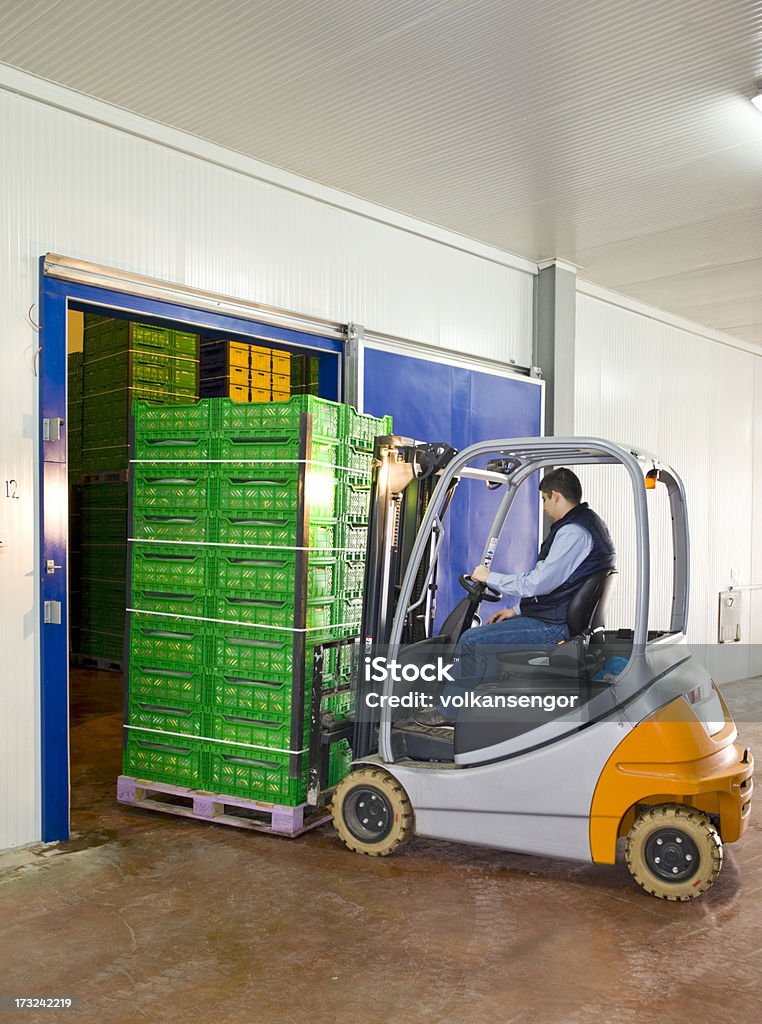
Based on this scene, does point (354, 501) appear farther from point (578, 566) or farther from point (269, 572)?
point (578, 566)

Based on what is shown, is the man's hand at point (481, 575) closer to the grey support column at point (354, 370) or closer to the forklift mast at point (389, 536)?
the forklift mast at point (389, 536)

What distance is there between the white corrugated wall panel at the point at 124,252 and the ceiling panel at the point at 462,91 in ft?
0.97

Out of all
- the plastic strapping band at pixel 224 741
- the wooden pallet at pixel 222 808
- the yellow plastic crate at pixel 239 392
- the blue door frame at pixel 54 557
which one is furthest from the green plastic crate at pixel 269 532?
the yellow plastic crate at pixel 239 392

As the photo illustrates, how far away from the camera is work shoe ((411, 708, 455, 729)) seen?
5832mm

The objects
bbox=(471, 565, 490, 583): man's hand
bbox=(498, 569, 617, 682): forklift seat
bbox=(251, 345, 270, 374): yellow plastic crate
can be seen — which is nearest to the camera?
bbox=(498, 569, 617, 682): forklift seat

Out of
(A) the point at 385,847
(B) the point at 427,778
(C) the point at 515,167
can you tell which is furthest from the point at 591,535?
(C) the point at 515,167

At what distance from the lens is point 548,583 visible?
5516 millimetres

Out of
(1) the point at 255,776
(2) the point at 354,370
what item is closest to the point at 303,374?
(2) the point at 354,370

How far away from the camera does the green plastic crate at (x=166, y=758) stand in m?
6.29

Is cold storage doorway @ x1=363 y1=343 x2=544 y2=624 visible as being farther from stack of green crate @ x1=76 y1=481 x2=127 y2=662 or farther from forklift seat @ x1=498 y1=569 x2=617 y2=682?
stack of green crate @ x1=76 y1=481 x2=127 y2=662

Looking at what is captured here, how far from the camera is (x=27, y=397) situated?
585 centimetres

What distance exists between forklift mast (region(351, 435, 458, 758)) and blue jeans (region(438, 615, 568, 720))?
445 mm

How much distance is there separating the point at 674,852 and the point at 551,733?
2.82ft

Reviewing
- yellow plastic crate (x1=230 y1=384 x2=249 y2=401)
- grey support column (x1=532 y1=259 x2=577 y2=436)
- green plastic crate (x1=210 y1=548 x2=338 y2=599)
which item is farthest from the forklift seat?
yellow plastic crate (x1=230 y1=384 x2=249 y2=401)
